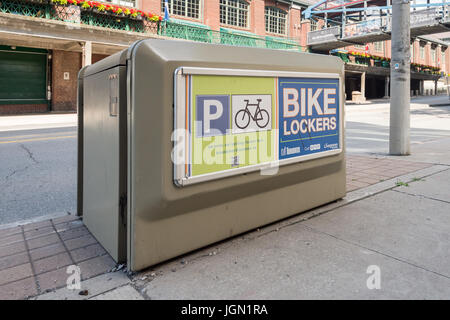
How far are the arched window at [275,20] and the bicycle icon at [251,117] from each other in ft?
101

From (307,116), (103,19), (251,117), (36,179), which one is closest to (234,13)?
(103,19)

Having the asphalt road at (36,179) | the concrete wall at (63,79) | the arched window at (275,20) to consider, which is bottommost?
the asphalt road at (36,179)

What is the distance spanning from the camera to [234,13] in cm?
2938

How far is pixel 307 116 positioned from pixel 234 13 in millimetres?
28407

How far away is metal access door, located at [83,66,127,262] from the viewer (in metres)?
2.51

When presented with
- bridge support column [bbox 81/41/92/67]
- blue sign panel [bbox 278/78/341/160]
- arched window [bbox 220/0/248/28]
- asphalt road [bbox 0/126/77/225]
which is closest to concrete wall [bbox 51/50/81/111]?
bridge support column [bbox 81/41/92/67]

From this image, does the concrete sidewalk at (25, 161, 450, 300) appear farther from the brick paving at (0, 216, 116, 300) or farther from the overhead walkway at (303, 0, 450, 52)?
the overhead walkway at (303, 0, 450, 52)

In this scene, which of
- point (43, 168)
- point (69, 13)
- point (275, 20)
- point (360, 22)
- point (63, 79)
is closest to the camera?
point (43, 168)

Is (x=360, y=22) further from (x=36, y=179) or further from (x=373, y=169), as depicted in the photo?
(x=36, y=179)

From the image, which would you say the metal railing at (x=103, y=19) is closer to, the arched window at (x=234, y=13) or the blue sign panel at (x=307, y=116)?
the arched window at (x=234, y=13)

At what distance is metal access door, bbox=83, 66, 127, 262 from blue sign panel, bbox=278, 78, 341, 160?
4.63ft

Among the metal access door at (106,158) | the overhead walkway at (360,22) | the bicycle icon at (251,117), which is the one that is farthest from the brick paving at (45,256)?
the overhead walkway at (360,22)

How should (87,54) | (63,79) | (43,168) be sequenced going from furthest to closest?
1. (63,79)
2. (87,54)
3. (43,168)

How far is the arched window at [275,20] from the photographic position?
104 feet
